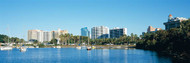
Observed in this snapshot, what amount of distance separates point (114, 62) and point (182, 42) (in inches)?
787

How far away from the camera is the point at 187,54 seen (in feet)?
209

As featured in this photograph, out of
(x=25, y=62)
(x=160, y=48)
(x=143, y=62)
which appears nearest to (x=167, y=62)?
(x=143, y=62)

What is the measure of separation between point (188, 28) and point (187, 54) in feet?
23.4

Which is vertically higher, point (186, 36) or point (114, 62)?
point (186, 36)

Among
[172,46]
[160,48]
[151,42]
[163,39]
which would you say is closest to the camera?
[172,46]

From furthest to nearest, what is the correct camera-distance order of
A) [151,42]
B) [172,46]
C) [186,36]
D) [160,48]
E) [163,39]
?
[151,42] → [160,48] → [163,39] → [172,46] → [186,36]

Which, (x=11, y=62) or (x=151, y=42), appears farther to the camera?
(x=151, y=42)

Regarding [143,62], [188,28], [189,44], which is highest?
[188,28]

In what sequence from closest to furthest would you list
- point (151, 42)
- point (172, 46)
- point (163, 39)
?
point (172, 46) < point (163, 39) < point (151, 42)

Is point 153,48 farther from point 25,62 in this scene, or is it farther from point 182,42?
point 25,62

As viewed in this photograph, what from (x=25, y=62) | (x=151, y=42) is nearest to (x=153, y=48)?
(x=151, y=42)

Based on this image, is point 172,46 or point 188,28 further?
point 172,46

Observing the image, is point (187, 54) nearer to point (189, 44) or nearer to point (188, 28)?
point (189, 44)

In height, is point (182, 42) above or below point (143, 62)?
above
